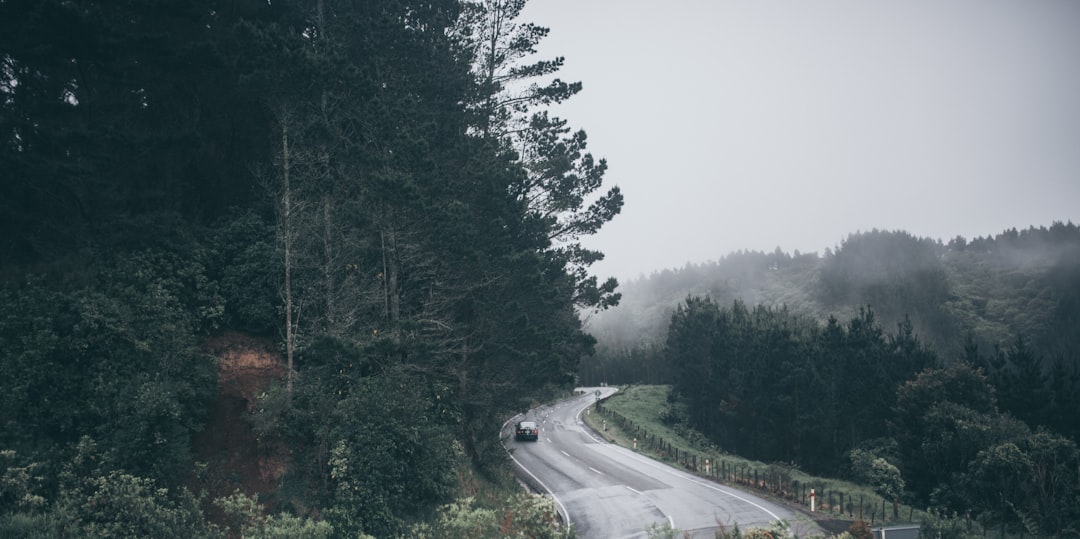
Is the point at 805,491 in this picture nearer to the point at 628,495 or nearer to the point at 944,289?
the point at 628,495

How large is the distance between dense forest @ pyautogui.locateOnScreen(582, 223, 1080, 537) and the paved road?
8076mm

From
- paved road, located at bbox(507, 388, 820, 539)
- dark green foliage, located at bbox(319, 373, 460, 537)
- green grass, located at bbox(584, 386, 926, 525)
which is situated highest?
dark green foliage, located at bbox(319, 373, 460, 537)

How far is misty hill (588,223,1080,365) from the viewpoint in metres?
87.8

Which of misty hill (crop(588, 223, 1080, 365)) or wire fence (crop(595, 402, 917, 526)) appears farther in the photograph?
misty hill (crop(588, 223, 1080, 365))

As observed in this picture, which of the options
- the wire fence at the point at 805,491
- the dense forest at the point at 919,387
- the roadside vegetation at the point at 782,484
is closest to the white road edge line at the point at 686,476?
the roadside vegetation at the point at 782,484

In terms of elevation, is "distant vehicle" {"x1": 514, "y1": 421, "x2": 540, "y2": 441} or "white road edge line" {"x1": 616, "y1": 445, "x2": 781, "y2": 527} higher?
"distant vehicle" {"x1": 514, "y1": 421, "x2": 540, "y2": 441}

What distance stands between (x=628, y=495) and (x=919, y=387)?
24.6 m

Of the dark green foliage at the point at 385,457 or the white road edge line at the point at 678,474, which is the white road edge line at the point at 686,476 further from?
the dark green foliage at the point at 385,457

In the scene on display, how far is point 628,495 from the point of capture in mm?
25578

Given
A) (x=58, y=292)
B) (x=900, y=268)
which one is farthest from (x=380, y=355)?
(x=900, y=268)

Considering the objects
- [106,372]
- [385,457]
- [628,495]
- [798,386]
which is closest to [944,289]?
[798,386]

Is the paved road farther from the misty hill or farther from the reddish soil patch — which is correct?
the misty hill

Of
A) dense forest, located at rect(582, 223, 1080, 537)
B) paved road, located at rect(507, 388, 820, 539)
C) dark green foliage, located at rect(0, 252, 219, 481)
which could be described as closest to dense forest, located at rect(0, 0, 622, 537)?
dark green foliage, located at rect(0, 252, 219, 481)

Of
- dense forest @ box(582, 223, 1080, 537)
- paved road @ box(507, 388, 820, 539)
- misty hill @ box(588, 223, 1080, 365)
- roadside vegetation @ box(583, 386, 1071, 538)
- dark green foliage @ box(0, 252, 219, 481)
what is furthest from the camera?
misty hill @ box(588, 223, 1080, 365)
